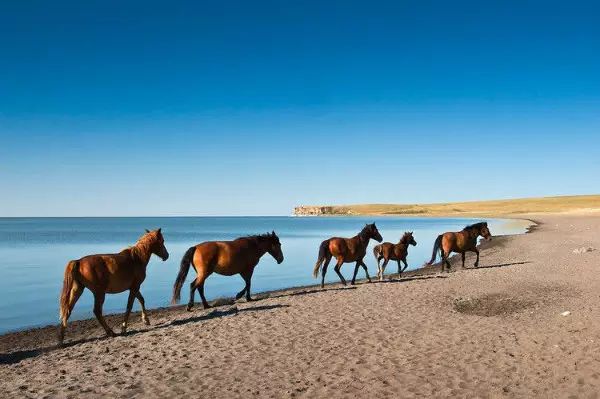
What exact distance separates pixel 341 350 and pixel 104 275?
492 centimetres

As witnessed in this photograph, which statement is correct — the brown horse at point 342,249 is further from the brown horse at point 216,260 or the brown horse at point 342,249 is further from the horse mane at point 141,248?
the horse mane at point 141,248

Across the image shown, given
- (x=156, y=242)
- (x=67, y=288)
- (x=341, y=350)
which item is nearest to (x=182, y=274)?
(x=156, y=242)

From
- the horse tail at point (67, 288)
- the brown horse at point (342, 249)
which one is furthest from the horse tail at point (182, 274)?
the brown horse at point (342, 249)

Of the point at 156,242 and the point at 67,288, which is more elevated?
the point at 156,242

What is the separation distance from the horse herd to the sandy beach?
0.85 metres

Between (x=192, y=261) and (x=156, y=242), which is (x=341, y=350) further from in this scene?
(x=192, y=261)

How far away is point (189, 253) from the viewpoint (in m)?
13.0

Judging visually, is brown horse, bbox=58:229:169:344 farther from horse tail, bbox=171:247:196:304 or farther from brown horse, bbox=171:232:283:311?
brown horse, bbox=171:232:283:311

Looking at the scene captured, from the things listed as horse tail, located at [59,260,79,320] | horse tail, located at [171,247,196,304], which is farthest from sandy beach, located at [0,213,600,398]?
horse tail, located at [59,260,79,320]

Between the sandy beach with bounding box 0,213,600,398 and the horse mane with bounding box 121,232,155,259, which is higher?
the horse mane with bounding box 121,232,155,259

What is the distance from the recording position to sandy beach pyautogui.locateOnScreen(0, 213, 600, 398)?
22.6 feet

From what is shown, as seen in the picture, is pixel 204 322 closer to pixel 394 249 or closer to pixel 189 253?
pixel 189 253

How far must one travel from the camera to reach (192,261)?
13008 millimetres

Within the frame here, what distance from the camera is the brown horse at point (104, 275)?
9.41 meters
